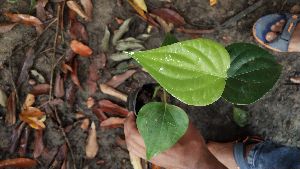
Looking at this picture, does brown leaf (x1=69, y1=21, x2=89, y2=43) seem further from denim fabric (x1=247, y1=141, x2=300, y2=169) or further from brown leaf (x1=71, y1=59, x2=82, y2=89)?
denim fabric (x1=247, y1=141, x2=300, y2=169)

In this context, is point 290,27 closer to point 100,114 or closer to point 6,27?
point 100,114

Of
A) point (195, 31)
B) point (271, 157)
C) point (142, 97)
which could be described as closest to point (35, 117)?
point (142, 97)

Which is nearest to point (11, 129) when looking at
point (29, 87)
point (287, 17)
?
point (29, 87)

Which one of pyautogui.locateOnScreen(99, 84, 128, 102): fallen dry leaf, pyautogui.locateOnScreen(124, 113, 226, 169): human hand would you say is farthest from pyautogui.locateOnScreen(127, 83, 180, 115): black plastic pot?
pyautogui.locateOnScreen(99, 84, 128, 102): fallen dry leaf

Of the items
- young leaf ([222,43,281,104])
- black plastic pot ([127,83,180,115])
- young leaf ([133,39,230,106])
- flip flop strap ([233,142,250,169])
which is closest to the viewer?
young leaf ([133,39,230,106])

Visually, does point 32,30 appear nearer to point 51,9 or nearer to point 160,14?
point 51,9
